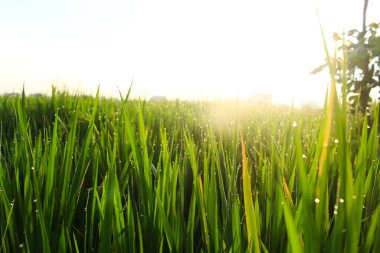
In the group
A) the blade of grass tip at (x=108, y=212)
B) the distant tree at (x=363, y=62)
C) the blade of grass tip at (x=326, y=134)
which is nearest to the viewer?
the blade of grass tip at (x=326, y=134)

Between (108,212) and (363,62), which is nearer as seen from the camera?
(108,212)

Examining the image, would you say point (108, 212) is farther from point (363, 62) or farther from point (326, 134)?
point (363, 62)

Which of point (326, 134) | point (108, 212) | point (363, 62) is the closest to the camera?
point (326, 134)

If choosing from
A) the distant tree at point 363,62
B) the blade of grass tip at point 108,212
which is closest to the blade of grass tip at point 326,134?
the blade of grass tip at point 108,212

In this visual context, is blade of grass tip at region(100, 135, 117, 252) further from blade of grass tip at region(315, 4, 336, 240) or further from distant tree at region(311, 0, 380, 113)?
distant tree at region(311, 0, 380, 113)

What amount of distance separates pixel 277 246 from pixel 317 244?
320 millimetres

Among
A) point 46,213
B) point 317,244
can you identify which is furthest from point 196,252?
point 317,244

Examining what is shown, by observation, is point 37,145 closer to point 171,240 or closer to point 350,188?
point 171,240

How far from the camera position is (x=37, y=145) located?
40.4 inches

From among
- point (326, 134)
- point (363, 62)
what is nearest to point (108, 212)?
point (326, 134)

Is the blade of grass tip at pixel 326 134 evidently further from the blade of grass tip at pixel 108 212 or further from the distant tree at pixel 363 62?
the distant tree at pixel 363 62

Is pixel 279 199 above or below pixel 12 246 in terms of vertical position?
above

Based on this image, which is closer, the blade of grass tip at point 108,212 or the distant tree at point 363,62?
the blade of grass tip at point 108,212

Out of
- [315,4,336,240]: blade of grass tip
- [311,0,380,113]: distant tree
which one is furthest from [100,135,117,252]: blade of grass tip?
[311,0,380,113]: distant tree
